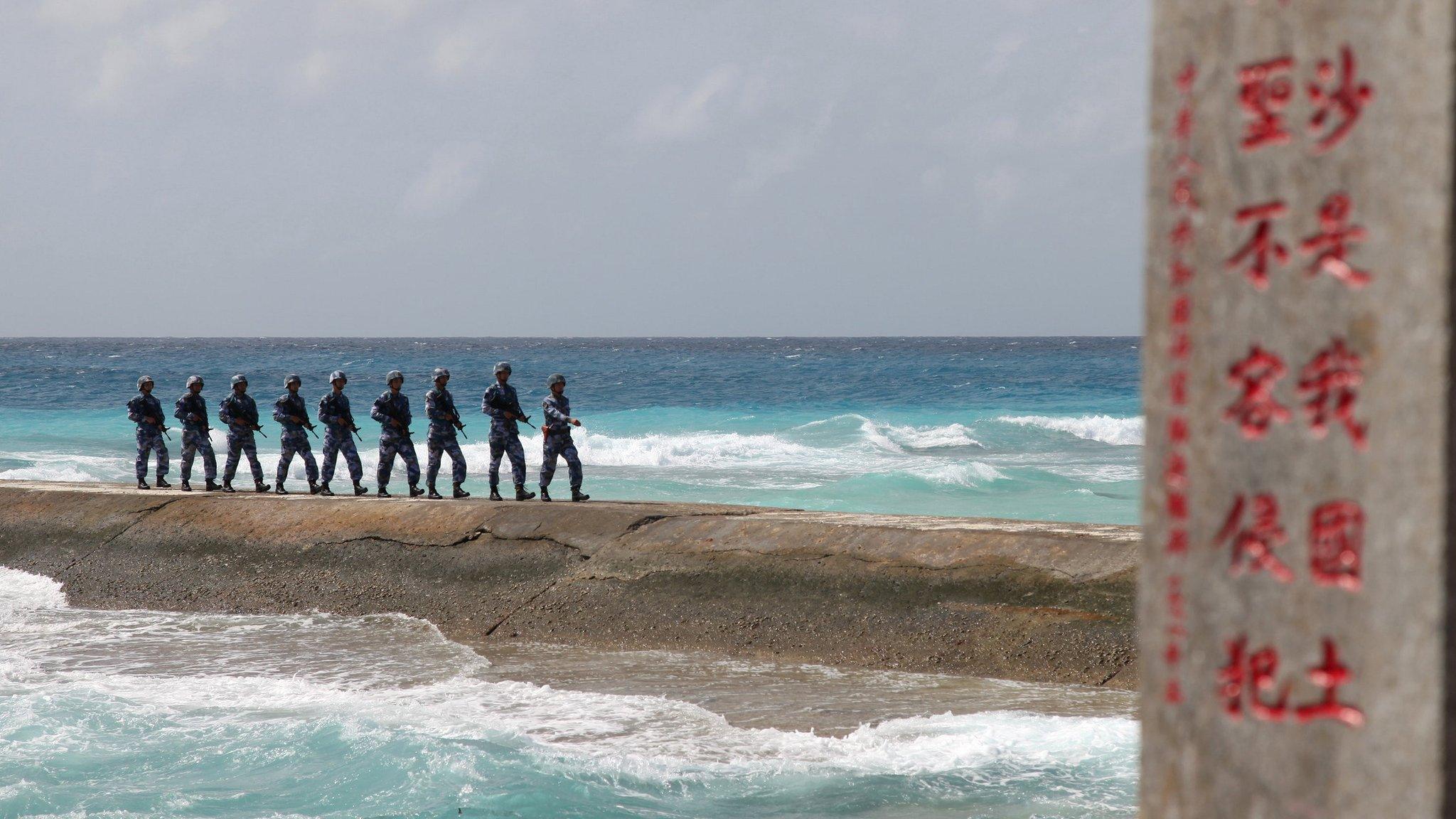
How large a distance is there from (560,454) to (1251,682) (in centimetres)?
1020

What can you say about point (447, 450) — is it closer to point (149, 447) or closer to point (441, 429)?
point (441, 429)

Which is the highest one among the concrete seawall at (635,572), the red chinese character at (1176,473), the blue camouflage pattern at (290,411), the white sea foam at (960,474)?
the red chinese character at (1176,473)

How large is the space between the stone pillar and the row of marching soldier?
31.6 ft

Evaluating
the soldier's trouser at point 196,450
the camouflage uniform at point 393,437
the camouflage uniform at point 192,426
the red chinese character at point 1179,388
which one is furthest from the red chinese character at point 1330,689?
the camouflage uniform at point 192,426

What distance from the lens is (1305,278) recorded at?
2.18m

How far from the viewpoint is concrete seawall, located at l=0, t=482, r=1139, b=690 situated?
8.20m

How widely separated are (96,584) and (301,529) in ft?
6.19

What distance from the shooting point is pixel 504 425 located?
480 inches

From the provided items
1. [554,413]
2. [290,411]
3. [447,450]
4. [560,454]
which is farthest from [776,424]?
[554,413]

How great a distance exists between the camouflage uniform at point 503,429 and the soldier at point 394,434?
3.01ft

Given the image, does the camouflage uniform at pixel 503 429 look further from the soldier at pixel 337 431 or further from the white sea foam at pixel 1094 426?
the white sea foam at pixel 1094 426

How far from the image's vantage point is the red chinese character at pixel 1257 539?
7.22 feet

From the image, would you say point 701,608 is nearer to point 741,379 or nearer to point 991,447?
point 991,447

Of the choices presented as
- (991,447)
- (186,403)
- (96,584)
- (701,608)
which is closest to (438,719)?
(701,608)
